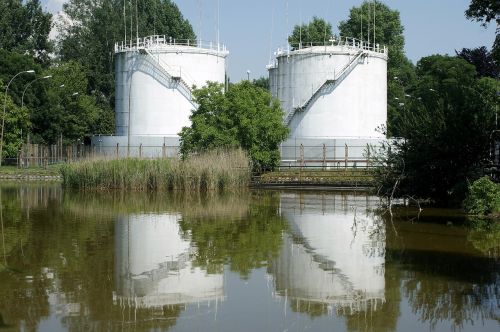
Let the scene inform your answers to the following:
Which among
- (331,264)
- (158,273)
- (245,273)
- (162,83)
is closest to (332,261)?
(331,264)

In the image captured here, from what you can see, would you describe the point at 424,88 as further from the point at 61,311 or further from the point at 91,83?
the point at 61,311

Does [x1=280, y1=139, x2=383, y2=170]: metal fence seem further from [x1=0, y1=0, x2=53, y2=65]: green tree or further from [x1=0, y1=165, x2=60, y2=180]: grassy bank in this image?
[x1=0, y1=0, x2=53, y2=65]: green tree

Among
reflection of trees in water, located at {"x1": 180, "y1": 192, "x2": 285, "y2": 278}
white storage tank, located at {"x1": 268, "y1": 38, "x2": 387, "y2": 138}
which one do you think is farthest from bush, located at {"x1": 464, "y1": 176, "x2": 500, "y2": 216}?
white storage tank, located at {"x1": 268, "y1": 38, "x2": 387, "y2": 138}

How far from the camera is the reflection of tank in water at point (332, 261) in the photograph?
1409 centimetres

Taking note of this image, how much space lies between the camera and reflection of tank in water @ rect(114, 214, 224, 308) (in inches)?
542

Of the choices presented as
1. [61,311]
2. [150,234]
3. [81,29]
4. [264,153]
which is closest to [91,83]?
[81,29]

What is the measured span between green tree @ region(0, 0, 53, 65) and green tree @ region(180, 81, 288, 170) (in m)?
41.2

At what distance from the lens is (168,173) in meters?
44.8

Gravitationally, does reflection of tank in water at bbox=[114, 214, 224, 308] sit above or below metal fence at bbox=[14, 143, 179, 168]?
below

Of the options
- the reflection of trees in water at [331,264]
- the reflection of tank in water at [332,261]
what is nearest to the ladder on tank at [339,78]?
the reflection of trees in water at [331,264]

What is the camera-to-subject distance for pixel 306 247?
20297 millimetres

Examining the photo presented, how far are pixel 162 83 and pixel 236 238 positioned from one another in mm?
48051

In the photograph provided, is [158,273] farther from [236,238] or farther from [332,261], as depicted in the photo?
[236,238]

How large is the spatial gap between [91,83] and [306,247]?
80.0m
